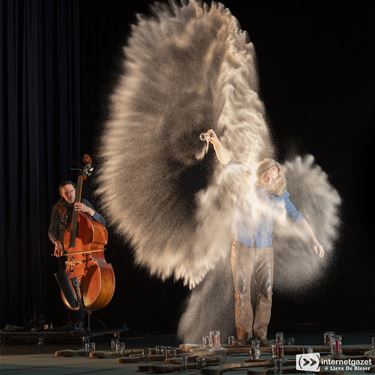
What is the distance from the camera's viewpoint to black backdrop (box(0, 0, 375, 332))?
9039mm

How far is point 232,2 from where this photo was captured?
9.54 metres

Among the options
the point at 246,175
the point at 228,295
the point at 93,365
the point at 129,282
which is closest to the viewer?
the point at 93,365

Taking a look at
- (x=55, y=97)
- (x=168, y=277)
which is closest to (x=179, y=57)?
(x=55, y=97)

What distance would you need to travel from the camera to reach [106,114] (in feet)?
32.6

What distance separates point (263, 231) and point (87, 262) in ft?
5.05

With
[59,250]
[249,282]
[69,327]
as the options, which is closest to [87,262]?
[59,250]

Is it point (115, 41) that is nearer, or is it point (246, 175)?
point (246, 175)

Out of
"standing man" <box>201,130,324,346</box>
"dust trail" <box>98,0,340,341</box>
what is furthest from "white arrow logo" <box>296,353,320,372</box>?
"dust trail" <box>98,0,340,341</box>

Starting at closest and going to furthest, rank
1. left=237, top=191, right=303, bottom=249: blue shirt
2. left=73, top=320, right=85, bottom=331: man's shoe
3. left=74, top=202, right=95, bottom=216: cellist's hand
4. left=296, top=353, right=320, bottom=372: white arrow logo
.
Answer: left=296, top=353, right=320, bottom=372: white arrow logo
left=237, top=191, right=303, bottom=249: blue shirt
left=74, top=202, right=95, bottom=216: cellist's hand
left=73, top=320, right=85, bottom=331: man's shoe

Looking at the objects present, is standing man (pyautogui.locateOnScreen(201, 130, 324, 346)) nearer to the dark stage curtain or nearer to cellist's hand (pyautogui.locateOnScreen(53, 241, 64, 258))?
cellist's hand (pyautogui.locateOnScreen(53, 241, 64, 258))

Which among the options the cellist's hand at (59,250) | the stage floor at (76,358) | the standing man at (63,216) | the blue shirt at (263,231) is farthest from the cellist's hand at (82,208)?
the blue shirt at (263,231)

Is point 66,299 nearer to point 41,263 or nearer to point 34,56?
point 41,263

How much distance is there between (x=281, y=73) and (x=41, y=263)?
9.83ft

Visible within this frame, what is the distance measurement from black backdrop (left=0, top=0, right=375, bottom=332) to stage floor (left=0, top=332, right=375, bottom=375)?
514mm
